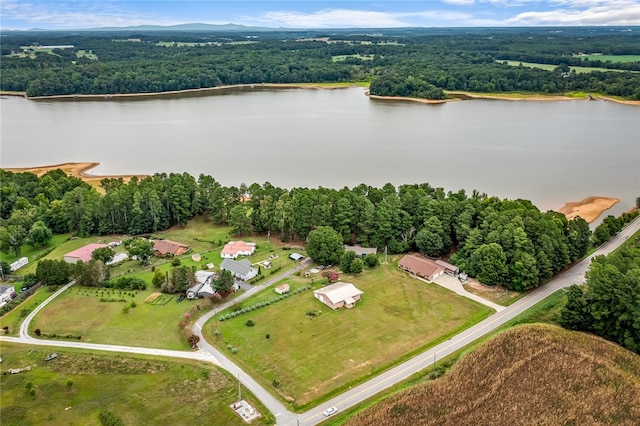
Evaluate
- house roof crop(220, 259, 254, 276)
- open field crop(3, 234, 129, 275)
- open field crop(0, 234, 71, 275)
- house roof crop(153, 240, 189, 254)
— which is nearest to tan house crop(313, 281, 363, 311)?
house roof crop(220, 259, 254, 276)

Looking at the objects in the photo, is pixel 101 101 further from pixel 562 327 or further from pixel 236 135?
pixel 562 327

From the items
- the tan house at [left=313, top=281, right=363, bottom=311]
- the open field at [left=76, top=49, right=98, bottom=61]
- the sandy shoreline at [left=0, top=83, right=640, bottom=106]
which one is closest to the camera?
the tan house at [left=313, top=281, right=363, bottom=311]

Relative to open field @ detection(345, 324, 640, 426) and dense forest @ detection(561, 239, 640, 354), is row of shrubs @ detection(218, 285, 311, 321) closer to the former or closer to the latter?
open field @ detection(345, 324, 640, 426)

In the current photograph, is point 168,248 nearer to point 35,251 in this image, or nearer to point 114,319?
point 114,319

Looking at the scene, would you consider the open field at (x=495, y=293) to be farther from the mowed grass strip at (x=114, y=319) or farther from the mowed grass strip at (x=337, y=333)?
the mowed grass strip at (x=114, y=319)

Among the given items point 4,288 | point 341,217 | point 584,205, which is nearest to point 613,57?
point 584,205

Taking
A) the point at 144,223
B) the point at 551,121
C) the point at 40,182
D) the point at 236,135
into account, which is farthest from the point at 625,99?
the point at 40,182

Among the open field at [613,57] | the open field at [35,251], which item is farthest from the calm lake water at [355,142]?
the open field at [613,57]
